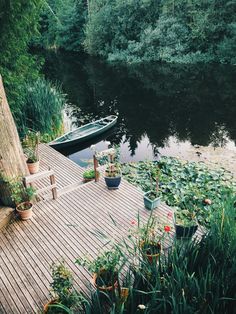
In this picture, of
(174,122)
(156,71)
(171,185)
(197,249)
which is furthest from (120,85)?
(197,249)

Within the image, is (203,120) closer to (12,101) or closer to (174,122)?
(174,122)

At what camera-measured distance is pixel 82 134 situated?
1205cm

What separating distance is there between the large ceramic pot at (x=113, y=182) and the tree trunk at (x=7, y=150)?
1839mm

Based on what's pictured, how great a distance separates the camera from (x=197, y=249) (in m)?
3.95

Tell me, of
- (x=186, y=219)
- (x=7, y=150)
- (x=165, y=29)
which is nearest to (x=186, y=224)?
(x=186, y=219)

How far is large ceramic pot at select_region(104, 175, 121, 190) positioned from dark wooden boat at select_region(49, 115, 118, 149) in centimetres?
387

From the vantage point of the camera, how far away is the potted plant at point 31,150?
8.41 meters

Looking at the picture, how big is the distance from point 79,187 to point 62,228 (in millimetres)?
1605

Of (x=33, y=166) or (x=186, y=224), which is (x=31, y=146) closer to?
(x=33, y=166)

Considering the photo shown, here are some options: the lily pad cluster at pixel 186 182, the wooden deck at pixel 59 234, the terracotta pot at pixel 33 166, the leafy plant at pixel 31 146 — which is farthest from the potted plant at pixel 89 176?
the leafy plant at pixel 31 146

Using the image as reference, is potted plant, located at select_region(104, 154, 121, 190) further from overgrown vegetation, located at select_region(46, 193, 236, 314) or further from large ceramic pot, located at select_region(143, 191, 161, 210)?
overgrown vegetation, located at select_region(46, 193, 236, 314)

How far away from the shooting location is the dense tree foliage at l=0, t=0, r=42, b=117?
8516 millimetres

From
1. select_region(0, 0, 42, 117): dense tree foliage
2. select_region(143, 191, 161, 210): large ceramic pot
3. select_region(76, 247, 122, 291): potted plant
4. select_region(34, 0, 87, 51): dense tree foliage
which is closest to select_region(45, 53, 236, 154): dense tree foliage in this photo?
select_region(0, 0, 42, 117): dense tree foliage

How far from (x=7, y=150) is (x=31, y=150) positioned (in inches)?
96.5
